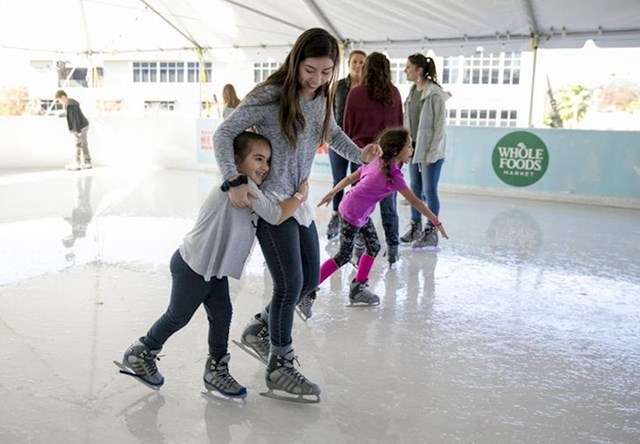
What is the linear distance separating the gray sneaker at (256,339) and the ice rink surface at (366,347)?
0.17ft

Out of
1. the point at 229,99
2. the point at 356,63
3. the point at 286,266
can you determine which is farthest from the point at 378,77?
the point at 229,99

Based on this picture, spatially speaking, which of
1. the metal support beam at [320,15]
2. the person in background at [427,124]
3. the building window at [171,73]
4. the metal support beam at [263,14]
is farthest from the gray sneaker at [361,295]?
the building window at [171,73]

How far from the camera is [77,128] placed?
946 cm

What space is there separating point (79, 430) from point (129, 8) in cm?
887

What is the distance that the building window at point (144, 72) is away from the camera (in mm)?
38219

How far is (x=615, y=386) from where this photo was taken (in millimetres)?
2326

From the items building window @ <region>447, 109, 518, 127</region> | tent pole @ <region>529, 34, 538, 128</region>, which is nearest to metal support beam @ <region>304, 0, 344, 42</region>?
tent pole @ <region>529, 34, 538, 128</region>

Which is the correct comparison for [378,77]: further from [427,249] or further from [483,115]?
[483,115]

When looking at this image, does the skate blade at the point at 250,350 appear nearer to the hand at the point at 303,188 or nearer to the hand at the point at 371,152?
the hand at the point at 303,188

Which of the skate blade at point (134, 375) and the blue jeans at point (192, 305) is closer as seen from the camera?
the blue jeans at point (192, 305)

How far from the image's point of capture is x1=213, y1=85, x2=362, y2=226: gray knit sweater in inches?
74.7

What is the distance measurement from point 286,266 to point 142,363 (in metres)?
0.64

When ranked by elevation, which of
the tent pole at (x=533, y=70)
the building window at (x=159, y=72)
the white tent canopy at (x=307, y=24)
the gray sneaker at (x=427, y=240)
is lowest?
the gray sneaker at (x=427, y=240)

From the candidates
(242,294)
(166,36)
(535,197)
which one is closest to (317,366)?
(242,294)
